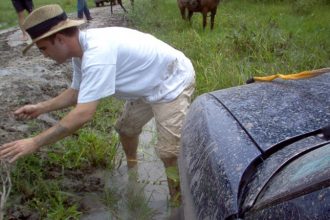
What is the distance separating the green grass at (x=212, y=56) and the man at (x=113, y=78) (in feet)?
1.85

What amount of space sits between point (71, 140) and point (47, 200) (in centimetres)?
92

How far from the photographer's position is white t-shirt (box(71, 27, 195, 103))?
2.67 metres

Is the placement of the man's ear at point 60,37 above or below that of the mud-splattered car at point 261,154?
above

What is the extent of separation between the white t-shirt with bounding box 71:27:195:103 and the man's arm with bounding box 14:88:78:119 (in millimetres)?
82

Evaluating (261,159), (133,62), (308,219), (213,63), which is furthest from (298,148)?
(213,63)

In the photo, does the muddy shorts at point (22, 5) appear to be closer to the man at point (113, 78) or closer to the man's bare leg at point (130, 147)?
the man's bare leg at point (130, 147)

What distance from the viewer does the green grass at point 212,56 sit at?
363 centimetres

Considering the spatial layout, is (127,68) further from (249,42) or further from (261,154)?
(249,42)

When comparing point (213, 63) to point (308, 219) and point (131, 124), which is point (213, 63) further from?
point (308, 219)

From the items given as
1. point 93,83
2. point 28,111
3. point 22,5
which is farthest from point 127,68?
point 22,5

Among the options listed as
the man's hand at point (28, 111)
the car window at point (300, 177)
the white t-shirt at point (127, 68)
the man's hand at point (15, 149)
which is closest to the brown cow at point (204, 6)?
the white t-shirt at point (127, 68)

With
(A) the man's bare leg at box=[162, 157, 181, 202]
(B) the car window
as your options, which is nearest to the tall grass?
(A) the man's bare leg at box=[162, 157, 181, 202]

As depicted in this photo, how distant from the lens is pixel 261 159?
5.55ft

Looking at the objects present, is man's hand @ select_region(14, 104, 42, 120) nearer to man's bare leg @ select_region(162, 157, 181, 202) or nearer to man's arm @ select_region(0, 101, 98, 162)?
man's arm @ select_region(0, 101, 98, 162)
